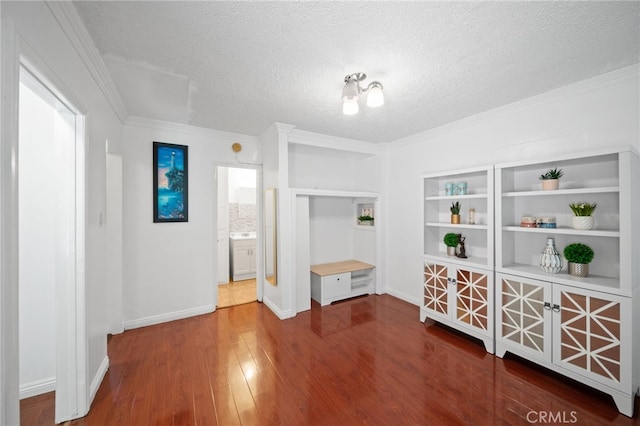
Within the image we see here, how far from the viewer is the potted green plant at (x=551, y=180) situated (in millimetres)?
2197

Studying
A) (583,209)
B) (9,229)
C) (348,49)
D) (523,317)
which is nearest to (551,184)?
(583,209)

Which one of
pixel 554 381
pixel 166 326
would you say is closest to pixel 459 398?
pixel 554 381

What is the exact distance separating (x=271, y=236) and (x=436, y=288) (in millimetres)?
2182

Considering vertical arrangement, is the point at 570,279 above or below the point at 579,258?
below

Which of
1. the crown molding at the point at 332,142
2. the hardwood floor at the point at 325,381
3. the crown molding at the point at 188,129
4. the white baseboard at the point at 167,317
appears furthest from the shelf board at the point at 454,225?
the white baseboard at the point at 167,317

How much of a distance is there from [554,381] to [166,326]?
12.8ft

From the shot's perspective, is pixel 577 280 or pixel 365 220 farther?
pixel 365 220

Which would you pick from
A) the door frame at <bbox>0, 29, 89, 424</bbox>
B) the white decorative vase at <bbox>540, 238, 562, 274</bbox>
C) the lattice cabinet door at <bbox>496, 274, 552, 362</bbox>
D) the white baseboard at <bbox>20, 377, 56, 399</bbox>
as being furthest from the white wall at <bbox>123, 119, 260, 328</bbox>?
the white decorative vase at <bbox>540, 238, 562, 274</bbox>

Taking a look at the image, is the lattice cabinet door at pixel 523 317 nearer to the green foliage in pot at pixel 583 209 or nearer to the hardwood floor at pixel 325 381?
the hardwood floor at pixel 325 381

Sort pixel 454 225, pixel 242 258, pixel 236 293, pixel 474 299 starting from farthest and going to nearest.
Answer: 1. pixel 242 258
2. pixel 236 293
3. pixel 454 225
4. pixel 474 299

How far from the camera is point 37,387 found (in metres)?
1.94

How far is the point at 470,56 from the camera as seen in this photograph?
1.81 metres

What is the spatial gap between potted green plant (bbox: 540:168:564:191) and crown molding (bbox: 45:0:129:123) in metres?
3.57

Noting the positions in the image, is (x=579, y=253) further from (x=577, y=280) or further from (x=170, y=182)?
(x=170, y=182)
